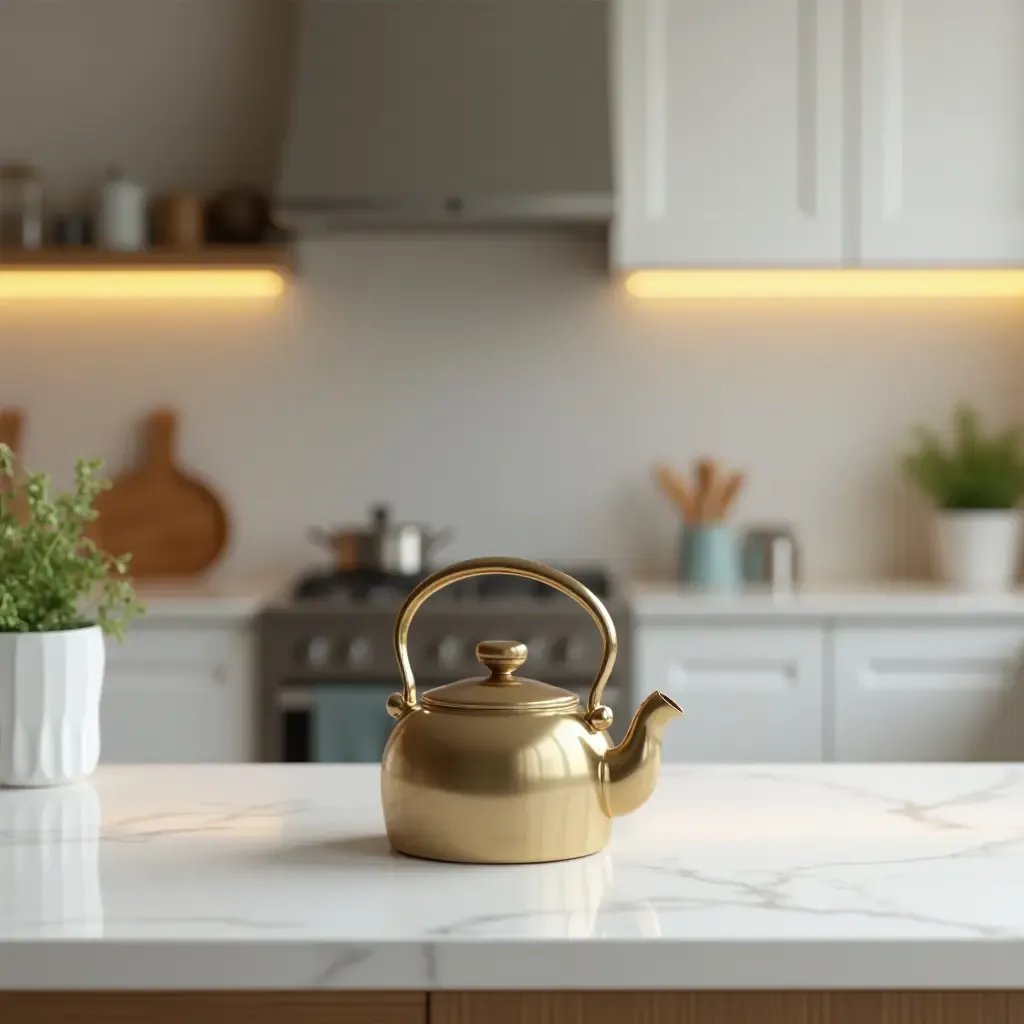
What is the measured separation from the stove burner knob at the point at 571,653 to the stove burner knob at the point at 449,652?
205 millimetres

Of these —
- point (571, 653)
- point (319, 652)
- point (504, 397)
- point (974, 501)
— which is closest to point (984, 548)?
point (974, 501)

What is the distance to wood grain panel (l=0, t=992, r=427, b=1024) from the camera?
104 cm

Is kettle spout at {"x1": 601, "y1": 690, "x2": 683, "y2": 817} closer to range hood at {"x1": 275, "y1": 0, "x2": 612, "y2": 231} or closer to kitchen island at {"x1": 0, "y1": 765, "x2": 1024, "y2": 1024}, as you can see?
kitchen island at {"x1": 0, "y1": 765, "x2": 1024, "y2": 1024}

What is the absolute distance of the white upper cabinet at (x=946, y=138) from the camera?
3342 mm

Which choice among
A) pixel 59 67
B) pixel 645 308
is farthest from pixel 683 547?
pixel 59 67

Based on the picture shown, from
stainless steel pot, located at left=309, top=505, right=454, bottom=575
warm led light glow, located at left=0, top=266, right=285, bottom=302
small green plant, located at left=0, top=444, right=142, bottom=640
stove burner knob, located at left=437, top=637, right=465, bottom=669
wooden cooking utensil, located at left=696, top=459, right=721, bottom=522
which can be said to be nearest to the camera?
small green plant, located at left=0, top=444, right=142, bottom=640

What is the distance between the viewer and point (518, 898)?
112 centimetres

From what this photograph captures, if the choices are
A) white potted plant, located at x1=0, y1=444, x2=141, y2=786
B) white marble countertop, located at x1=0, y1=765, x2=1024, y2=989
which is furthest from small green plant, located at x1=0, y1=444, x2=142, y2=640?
white marble countertop, located at x1=0, y1=765, x2=1024, y2=989

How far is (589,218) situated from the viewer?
129 inches

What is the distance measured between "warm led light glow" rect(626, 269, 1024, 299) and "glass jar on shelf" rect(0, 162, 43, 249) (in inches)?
57.3

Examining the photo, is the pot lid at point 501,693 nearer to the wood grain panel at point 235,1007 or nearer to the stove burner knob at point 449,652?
the wood grain panel at point 235,1007

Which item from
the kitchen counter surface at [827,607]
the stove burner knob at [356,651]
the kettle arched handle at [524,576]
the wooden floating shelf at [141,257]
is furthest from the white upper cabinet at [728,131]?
the kettle arched handle at [524,576]

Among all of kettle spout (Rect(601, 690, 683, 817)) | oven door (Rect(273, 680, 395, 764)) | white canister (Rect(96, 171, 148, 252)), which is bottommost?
oven door (Rect(273, 680, 395, 764))

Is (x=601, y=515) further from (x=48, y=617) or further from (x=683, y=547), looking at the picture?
(x=48, y=617)
